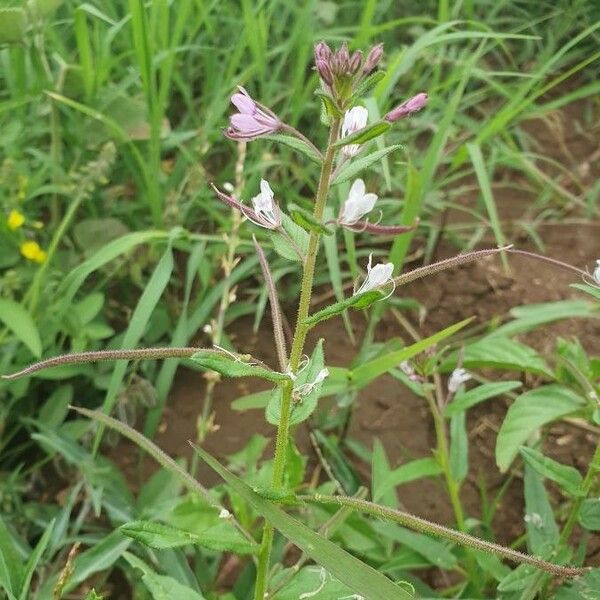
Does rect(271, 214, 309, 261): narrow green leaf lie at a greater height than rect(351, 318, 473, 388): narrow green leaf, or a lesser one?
greater

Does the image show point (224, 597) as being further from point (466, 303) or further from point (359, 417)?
point (466, 303)

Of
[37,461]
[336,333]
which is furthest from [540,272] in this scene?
[37,461]

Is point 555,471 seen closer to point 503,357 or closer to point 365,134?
point 503,357

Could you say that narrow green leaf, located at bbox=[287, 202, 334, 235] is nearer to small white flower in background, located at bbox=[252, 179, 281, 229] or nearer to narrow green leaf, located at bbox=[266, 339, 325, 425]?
small white flower in background, located at bbox=[252, 179, 281, 229]

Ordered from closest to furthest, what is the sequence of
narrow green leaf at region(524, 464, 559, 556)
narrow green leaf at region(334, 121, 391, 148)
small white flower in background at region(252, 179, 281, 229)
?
1. narrow green leaf at region(334, 121, 391, 148)
2. small white flower in background at region(252, 179, 281, 229)
3. narrow green leaf at region(524, 464, 559, 556)

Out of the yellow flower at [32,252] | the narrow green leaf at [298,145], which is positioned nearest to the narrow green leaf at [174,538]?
the narrow green leaf at [298,145]

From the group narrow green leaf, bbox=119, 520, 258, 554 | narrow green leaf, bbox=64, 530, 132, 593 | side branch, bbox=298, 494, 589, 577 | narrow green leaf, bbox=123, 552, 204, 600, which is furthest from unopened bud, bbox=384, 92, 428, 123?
narrow green leaf, bbox=64, 530, 132, 593

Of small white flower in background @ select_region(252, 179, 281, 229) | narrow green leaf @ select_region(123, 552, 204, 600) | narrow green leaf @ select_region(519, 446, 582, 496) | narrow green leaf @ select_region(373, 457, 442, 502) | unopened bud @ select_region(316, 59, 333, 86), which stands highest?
unopened bud @ select_region(316, 59, 333, 86)
